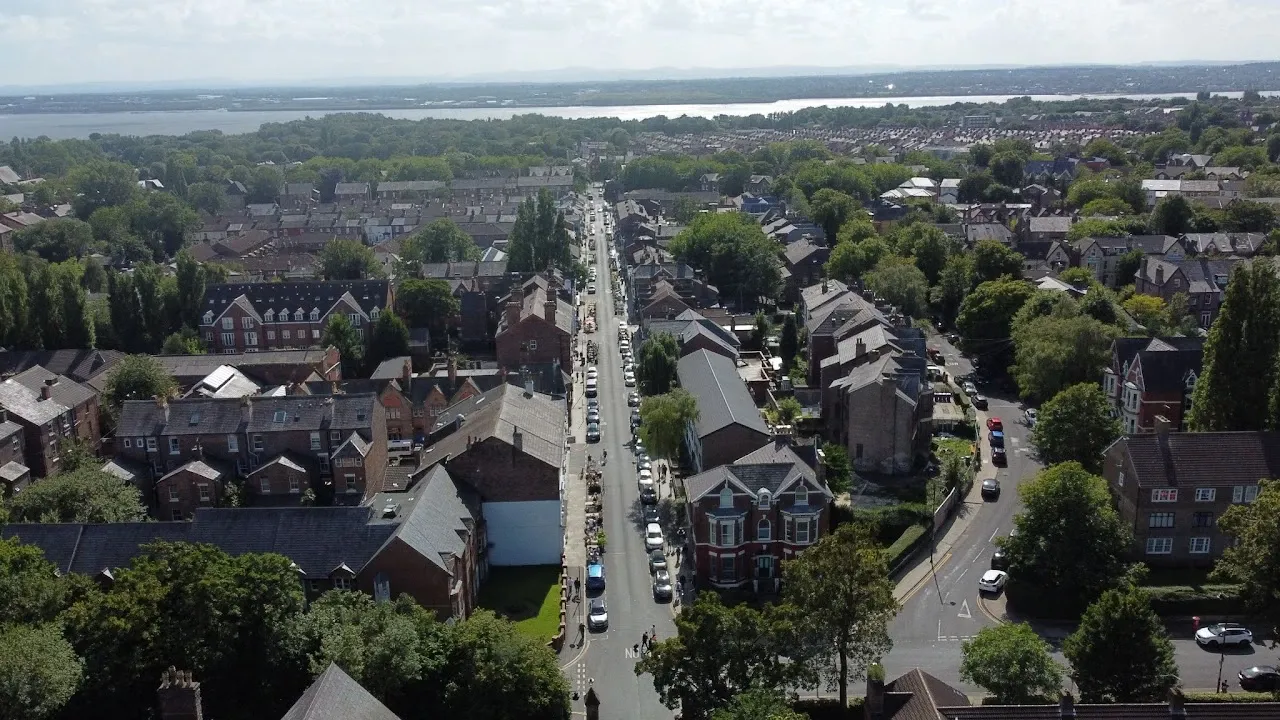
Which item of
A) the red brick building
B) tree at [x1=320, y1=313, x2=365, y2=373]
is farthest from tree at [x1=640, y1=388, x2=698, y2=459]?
tree at [x1=320, y1=313, x2=365, y2=373]

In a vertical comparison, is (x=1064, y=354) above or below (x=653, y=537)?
above

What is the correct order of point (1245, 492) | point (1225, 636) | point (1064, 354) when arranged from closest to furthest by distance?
1. point (1225, 636)
2. point (1245, 492)
3. point (1064, 354)

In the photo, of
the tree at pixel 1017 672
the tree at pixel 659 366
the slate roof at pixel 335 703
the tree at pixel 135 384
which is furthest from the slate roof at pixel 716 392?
the tree at pixel 135 384

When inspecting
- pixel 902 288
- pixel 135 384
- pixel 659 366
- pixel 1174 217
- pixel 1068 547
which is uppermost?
pixel 1174 217

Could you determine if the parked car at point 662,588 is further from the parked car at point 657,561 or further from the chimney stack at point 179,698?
the chimney stack at point 179,698

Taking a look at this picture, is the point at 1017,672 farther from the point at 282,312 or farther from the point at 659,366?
the point at 282,312

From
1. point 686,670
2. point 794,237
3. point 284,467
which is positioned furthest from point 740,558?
point 794,237

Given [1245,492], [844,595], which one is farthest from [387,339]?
[1245,492]
